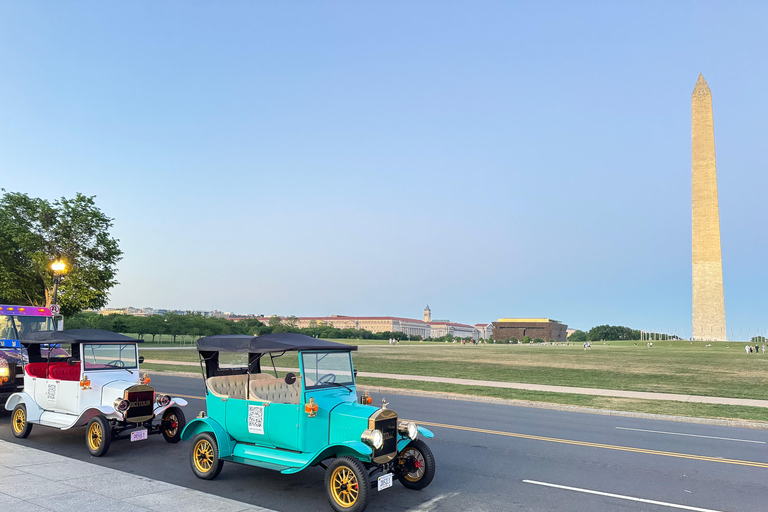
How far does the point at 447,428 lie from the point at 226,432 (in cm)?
644

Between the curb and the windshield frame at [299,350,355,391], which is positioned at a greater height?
the windshield frame at [299,350,355,391]

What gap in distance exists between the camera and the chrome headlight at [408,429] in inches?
289

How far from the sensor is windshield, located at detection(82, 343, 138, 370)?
10648 millimetres

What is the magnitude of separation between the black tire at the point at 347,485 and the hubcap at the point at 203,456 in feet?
7.63

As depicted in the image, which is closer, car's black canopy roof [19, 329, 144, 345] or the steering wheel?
the steering wheel

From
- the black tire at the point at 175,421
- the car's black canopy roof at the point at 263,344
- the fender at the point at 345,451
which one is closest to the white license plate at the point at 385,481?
the fender at the point at 345,451

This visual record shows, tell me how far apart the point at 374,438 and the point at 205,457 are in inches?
124

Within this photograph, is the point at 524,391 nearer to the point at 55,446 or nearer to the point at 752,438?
the point at 752,438

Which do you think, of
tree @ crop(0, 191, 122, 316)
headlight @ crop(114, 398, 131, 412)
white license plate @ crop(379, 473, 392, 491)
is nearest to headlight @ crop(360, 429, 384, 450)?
white license plate @ crop(379, 473, 392, 491)

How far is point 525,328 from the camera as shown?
6767 inches

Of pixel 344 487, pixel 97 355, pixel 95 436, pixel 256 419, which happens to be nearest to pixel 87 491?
pixel 256 419

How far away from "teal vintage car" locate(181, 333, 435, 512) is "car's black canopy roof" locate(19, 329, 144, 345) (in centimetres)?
319

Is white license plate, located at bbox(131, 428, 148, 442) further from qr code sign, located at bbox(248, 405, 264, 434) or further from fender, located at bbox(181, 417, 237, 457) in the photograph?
qr code sign, located at bbox(248, 405, 264, 434)

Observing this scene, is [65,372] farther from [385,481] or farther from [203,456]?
[385,481]
